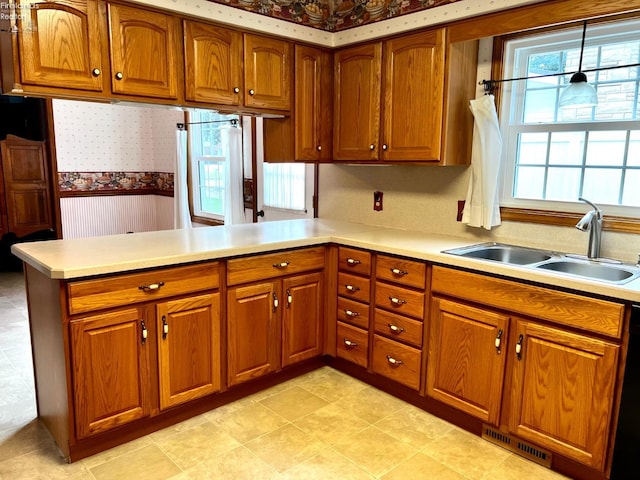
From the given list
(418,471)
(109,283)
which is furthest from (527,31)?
(109,283)

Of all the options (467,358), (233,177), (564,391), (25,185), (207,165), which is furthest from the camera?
(25,185)

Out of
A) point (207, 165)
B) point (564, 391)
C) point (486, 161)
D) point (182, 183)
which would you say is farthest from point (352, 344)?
point (182, 183)

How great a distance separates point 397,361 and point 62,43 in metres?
2.36

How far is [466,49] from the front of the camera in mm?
2744

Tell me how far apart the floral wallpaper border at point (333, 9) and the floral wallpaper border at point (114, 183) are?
3819 mm

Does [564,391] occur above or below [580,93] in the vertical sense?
below

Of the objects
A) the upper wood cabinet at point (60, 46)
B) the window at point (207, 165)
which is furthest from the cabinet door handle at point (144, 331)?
the window at point (207, 165)

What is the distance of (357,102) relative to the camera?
126 inches

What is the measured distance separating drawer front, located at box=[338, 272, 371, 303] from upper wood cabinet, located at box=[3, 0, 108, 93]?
1.71 metres

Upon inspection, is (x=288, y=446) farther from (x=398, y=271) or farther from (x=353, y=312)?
(x=398, y=271)

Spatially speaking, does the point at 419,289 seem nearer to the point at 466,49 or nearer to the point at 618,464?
the point at 618,464

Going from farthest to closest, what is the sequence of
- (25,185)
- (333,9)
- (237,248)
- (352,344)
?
(25,185) < (333,9) < (352,344) < (237,248)

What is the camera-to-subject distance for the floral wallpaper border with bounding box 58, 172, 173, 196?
20.2ft

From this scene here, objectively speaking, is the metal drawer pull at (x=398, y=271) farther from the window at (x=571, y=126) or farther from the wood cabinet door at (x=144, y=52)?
the wood cabinet door at (x=144, y=52)
